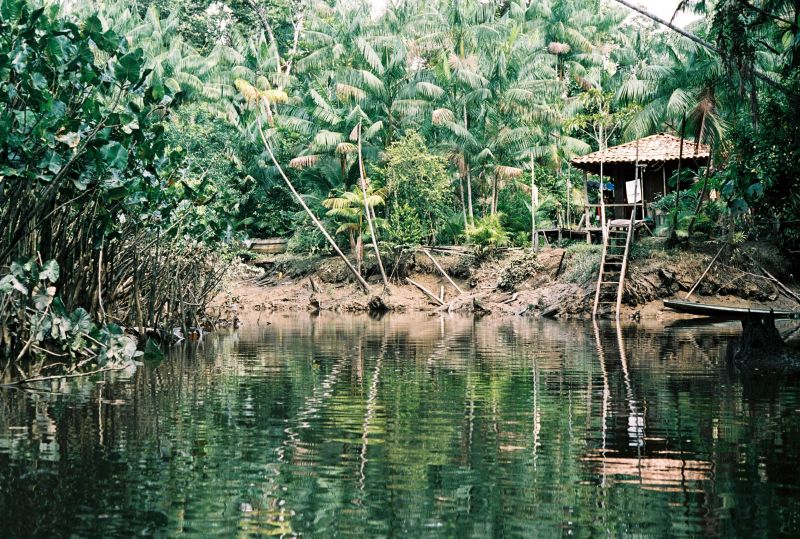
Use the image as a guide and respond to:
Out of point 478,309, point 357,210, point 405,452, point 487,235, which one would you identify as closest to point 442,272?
point 487,235

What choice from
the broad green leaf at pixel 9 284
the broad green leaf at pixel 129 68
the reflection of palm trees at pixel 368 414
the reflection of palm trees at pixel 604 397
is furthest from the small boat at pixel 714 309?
the broad green leaf at pixel 9 284

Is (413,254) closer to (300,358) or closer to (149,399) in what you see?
(300,358)

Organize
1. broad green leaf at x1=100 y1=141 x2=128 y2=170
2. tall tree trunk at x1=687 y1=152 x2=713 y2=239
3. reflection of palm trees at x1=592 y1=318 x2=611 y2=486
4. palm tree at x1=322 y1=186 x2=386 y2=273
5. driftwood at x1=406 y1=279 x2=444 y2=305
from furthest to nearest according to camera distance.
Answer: palm tree at x1=322 y1=186 x2=386 y2=273 → driftwood at x1=406 y1=279 x2=444 y2=305 → tall tree trunk at x1=687 y1=152 x2=713 y2=239 → broad green leaf at x1=100 y1=141 x2=128 y2=170 → reflection of palm trees at x1=592 y1=318 x2=611 y2=486

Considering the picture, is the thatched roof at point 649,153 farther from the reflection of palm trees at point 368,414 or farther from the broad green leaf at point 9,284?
the broad green leaf at point 9,284

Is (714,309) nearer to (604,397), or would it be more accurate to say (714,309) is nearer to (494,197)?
(604,397)

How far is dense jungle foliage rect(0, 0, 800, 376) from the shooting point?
18.8m

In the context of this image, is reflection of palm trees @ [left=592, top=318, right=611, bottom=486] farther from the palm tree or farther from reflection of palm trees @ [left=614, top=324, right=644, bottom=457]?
the palm tree

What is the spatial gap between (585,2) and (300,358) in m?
37.4

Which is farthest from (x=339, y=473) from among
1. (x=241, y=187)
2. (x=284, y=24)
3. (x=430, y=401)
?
(x=284, y=24)

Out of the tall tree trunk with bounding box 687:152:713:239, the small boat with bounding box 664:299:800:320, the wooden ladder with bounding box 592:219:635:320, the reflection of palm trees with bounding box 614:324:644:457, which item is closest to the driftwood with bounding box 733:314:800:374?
the reflection of palm trees with bounding box 614:324:644:457

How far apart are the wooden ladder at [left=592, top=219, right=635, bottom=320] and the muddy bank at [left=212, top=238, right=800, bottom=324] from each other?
1.36ft

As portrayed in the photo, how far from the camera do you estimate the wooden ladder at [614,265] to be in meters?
32.0

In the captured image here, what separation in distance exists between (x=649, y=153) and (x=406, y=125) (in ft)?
41.0

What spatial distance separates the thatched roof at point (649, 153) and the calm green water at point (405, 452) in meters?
20.7
